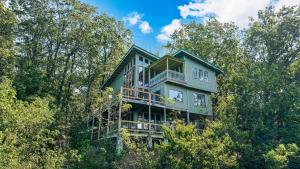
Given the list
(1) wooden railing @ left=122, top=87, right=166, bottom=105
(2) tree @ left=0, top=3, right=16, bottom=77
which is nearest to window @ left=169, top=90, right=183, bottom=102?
(1) wooden railing @ left=122, top=87, right=166, bottom=105

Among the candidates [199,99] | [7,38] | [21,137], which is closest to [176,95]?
[199,99]

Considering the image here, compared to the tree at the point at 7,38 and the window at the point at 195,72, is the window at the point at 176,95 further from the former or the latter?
the tree at the point at 7,38

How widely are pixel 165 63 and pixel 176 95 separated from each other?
131 inches

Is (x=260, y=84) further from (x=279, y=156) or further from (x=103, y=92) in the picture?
(x=103, y=92)

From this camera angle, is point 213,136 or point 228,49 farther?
point 228,49

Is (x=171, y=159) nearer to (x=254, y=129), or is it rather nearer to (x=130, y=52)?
(x=254, y=129)

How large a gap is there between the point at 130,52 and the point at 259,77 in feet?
42.0

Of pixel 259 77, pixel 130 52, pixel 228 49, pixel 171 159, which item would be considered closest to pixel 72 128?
pixel 130 52

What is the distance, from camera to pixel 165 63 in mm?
30016

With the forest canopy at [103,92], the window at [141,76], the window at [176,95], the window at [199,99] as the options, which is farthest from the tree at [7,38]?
the window at [199,99]

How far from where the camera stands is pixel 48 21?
35406 millimetres

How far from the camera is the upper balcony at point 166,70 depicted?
28.8 m

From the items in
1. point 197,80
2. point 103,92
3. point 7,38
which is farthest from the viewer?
point 197,80

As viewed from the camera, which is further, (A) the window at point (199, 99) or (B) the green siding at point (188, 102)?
(A) the window at point (199, 99)
